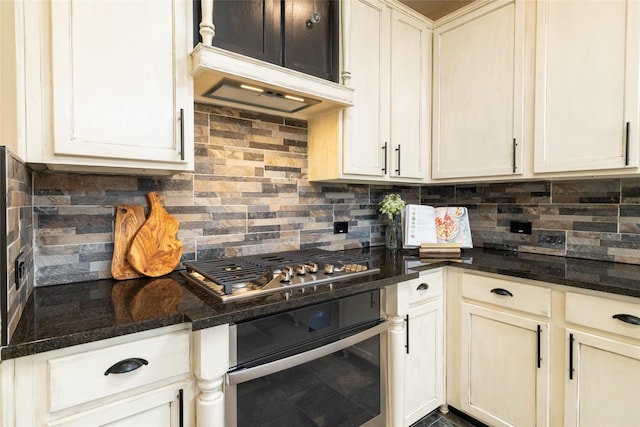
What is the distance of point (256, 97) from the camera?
5.24 ft

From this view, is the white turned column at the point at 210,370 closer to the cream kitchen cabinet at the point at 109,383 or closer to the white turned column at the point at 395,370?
the cream kitchen cabinet at the point at 109,383

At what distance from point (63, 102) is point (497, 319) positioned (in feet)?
6.80

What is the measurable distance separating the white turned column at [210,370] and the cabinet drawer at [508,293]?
4.41 ft

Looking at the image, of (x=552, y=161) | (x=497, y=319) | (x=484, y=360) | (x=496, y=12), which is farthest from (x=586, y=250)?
(x=496, y=12)

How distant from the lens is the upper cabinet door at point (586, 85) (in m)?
1.46

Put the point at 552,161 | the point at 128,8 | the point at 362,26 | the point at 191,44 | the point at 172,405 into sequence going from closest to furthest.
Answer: the point at 172,405
the point at 128,8
the point at 191,44
the point at 552,161
the point at 362,26

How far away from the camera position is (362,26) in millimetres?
1853

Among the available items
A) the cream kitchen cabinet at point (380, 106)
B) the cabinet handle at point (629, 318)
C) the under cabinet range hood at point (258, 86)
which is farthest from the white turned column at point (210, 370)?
the cabinet handle at point (629, 318)

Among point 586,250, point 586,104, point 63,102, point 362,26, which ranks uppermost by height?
point 362,26

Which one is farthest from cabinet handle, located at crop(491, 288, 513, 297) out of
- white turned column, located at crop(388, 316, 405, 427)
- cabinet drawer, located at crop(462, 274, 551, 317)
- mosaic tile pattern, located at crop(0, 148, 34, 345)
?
mosaic tile pattern, located at crop(0, 148, 34, 345)

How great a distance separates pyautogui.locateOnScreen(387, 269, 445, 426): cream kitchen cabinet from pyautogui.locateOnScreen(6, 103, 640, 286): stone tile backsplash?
2.24 ft

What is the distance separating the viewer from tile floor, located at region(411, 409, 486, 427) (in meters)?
1.79

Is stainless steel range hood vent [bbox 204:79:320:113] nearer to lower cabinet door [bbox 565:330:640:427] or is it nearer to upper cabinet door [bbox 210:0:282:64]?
upper cabinet door [bbox 210:0:282:64]

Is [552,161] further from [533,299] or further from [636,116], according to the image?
[533,299]
